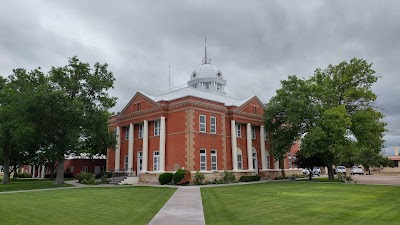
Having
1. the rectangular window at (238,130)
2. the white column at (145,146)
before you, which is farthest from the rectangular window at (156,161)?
the rectangular window at (238,130)

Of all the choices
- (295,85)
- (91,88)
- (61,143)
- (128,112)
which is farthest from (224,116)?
(61,143)

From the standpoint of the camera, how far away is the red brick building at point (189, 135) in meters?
35.2

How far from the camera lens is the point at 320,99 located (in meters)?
36.8

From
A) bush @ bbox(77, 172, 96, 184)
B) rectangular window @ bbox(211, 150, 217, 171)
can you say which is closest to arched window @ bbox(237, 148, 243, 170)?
rectangular window @ bbox(211, 150, 217, 171)

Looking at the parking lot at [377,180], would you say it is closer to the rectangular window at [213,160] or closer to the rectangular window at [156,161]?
the rectangular window at [213,160]

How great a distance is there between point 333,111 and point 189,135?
14748mm

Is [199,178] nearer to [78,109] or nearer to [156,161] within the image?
[156,161]

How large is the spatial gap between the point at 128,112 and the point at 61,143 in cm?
1026

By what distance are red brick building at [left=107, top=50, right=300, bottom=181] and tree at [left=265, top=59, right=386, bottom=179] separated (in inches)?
213

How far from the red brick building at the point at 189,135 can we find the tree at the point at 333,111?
17.7ft

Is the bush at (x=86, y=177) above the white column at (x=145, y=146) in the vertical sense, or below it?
below

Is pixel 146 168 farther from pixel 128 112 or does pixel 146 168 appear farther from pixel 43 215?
pixel 43 215

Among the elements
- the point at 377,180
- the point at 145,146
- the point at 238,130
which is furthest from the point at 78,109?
the point at 377,180

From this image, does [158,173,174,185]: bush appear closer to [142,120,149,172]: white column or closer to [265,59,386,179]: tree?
[142,120,149,172]: white column
